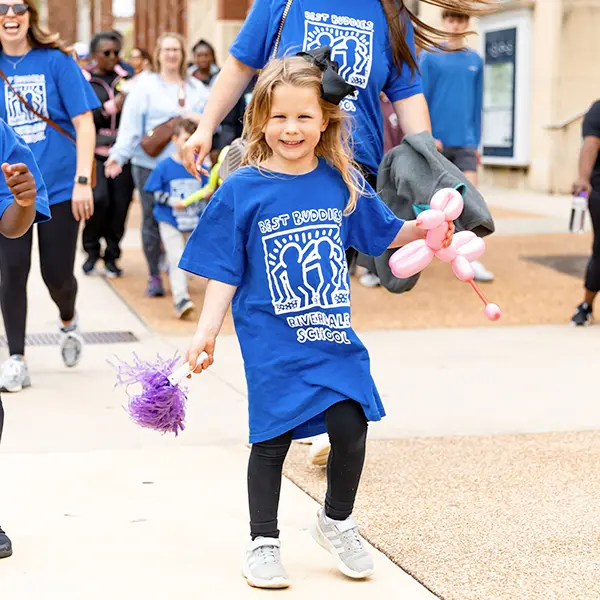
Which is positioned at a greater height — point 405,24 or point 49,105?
point 405,24

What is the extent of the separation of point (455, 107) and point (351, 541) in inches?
268

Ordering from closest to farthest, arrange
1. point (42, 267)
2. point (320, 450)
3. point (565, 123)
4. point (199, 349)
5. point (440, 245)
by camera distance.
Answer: point (199, 349), point (440, 245), point (320, 450), point (42, 267), point (565, 123)

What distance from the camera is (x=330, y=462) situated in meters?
3.84

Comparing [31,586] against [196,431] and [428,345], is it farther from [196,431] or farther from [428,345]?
[428,345]

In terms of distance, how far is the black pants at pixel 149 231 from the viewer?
9984 millimetres

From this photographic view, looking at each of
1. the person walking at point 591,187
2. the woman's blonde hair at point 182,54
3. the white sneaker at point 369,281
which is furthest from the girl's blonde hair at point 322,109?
the white sneaker at point 369,281

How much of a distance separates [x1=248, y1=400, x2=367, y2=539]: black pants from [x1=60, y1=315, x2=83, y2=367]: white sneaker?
3.53 meters

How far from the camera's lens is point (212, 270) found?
3.76m

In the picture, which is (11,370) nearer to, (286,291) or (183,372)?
(183,372)

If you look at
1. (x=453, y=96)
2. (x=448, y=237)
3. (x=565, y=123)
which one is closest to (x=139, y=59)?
(x=453, y=96)

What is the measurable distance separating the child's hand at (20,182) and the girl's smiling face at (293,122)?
693 mm

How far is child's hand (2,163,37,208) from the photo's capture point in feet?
12.2

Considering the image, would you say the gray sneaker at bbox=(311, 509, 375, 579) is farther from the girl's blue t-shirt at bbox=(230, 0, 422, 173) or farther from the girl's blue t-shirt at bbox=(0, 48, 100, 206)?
the girl's blue t-shirt at bbox=(0, 48, 100, 206)

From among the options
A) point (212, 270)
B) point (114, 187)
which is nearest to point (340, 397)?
point (212, 270)
